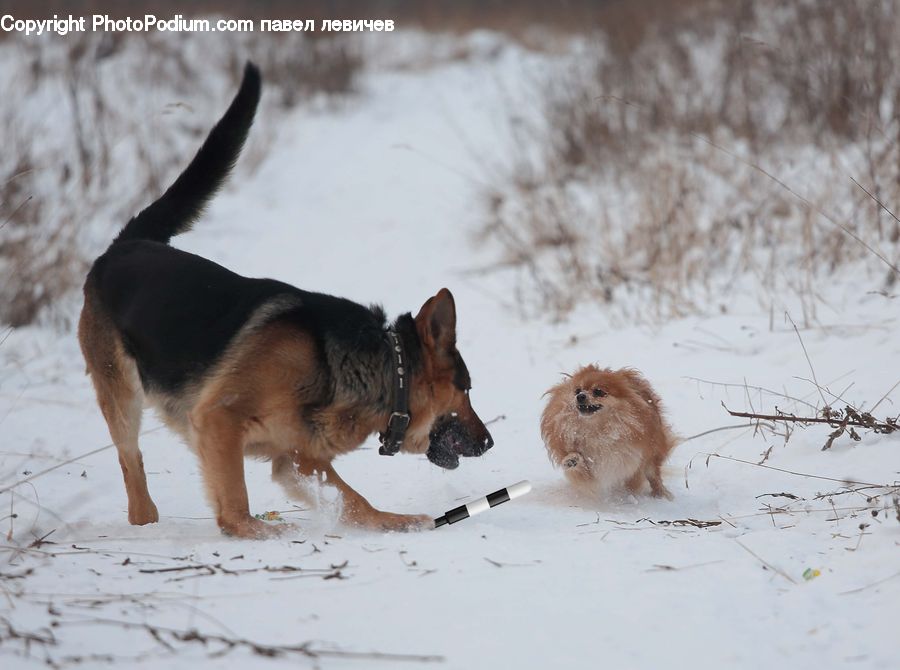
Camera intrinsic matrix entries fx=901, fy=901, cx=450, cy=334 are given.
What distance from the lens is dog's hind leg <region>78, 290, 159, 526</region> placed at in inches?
148

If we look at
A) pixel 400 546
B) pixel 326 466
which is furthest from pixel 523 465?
pixel 400 546

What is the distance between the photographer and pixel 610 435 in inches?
164

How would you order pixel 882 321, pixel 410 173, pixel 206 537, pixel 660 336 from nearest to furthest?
1. pixel 206 537
2. pixel 882 321
3. pixel 660 336
4. pixel 410 173

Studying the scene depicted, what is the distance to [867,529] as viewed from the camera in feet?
9.52

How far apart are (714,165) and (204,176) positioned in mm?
6133

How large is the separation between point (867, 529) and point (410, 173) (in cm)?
993

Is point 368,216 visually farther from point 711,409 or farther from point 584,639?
point 584,639

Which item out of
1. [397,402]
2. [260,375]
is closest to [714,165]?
[397,402]

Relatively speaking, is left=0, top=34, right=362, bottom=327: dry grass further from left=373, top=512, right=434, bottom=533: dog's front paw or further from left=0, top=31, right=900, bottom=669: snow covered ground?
left=373, top=512, right=434, bottom=533: dog's front paw

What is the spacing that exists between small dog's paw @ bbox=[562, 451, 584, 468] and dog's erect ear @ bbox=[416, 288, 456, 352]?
0.91 metres

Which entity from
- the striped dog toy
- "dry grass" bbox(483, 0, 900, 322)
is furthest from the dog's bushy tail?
"dry grass" bbox(483, 0, 900, 322)

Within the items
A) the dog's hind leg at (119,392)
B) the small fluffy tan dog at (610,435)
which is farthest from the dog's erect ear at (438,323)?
the dog's hind leg at (119,392)

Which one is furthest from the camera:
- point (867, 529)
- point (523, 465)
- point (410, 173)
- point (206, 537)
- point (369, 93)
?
point (369, 93)

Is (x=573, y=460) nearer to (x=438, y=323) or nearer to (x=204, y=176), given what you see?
(x=438, y=323)
